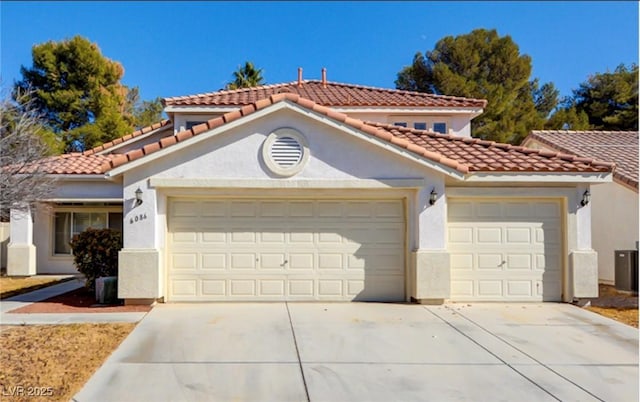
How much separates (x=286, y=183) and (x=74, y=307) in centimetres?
526

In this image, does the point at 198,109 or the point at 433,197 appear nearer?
the point at 433,197

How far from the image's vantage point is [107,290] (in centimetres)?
1018

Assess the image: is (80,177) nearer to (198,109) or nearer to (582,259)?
(198,109)

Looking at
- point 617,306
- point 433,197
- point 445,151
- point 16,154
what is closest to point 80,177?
point 16,154

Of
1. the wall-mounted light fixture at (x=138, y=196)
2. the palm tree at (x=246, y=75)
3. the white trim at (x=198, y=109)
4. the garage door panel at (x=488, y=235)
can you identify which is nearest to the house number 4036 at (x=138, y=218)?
the wall-mounted light fixture at (x=138, y=196)

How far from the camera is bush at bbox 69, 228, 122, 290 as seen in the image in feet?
35.5

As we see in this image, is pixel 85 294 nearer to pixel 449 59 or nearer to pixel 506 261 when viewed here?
pixel 506 261

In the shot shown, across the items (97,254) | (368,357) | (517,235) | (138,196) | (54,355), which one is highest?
(138,196)

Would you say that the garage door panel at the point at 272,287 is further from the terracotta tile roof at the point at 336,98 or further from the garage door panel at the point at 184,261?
the terracotta tile roof at the point at 336,98

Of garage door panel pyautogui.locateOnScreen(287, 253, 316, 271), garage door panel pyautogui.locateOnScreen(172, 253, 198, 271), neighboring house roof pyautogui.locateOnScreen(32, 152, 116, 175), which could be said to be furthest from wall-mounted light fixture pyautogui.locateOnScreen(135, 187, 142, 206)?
neighboring house roof pyautogui.locateOnScreen(32, 152, 116, 175)

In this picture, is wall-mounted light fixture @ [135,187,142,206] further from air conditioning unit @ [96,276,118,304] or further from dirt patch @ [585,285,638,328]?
dirt patch @ [585,285,638,328]

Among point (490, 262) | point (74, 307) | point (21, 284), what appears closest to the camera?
point (74, 307)

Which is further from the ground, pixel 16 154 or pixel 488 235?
pixel 16 154

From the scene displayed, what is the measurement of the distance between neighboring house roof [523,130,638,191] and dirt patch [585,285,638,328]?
3186 millimetres
